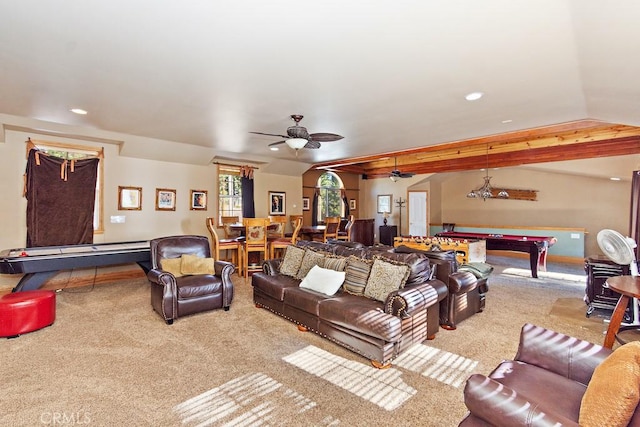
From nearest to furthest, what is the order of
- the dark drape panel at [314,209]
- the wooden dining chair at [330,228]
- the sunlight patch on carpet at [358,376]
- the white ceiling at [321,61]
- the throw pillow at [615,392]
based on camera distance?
1. the throw pillow at [615,392]
2. the white ceiling at [321,61]
3. the sunlight patch on carpet at [358,376]
4. the wooden dining chair at [330,228]
5. the dark drape panel at [314,209]

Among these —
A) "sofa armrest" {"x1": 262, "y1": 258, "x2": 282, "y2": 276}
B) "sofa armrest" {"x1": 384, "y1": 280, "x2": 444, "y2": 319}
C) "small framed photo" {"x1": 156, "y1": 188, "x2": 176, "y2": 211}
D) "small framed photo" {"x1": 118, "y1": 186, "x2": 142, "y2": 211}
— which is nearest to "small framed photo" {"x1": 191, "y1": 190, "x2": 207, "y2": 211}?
"small framed photo" {"x1": 156, "y1": 188, "x2": 176, "y2": 211}

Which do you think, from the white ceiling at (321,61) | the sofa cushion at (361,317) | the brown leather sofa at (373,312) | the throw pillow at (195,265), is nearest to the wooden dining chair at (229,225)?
the throw pillow at (195,265)

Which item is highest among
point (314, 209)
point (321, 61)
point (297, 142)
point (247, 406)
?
point (321, 61)

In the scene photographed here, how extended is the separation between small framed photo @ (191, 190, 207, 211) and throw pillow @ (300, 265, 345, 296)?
4.22 meters

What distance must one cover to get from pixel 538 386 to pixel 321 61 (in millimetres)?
2609

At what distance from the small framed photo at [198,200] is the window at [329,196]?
4015mm

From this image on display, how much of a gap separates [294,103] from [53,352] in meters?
3.50

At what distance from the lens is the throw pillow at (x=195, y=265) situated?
4.24 m

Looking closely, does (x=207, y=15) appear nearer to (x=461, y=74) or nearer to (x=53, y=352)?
(x=461, y=74)

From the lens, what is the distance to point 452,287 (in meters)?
3.54

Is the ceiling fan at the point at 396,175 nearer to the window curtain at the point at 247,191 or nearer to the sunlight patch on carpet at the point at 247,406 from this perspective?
the window curtain at the point at 247,191

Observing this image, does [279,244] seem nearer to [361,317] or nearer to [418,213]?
[361,317]

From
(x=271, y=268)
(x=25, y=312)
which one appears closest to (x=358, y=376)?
(x=271, y=268)

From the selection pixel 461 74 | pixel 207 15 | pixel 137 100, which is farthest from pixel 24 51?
pixel 461 74
